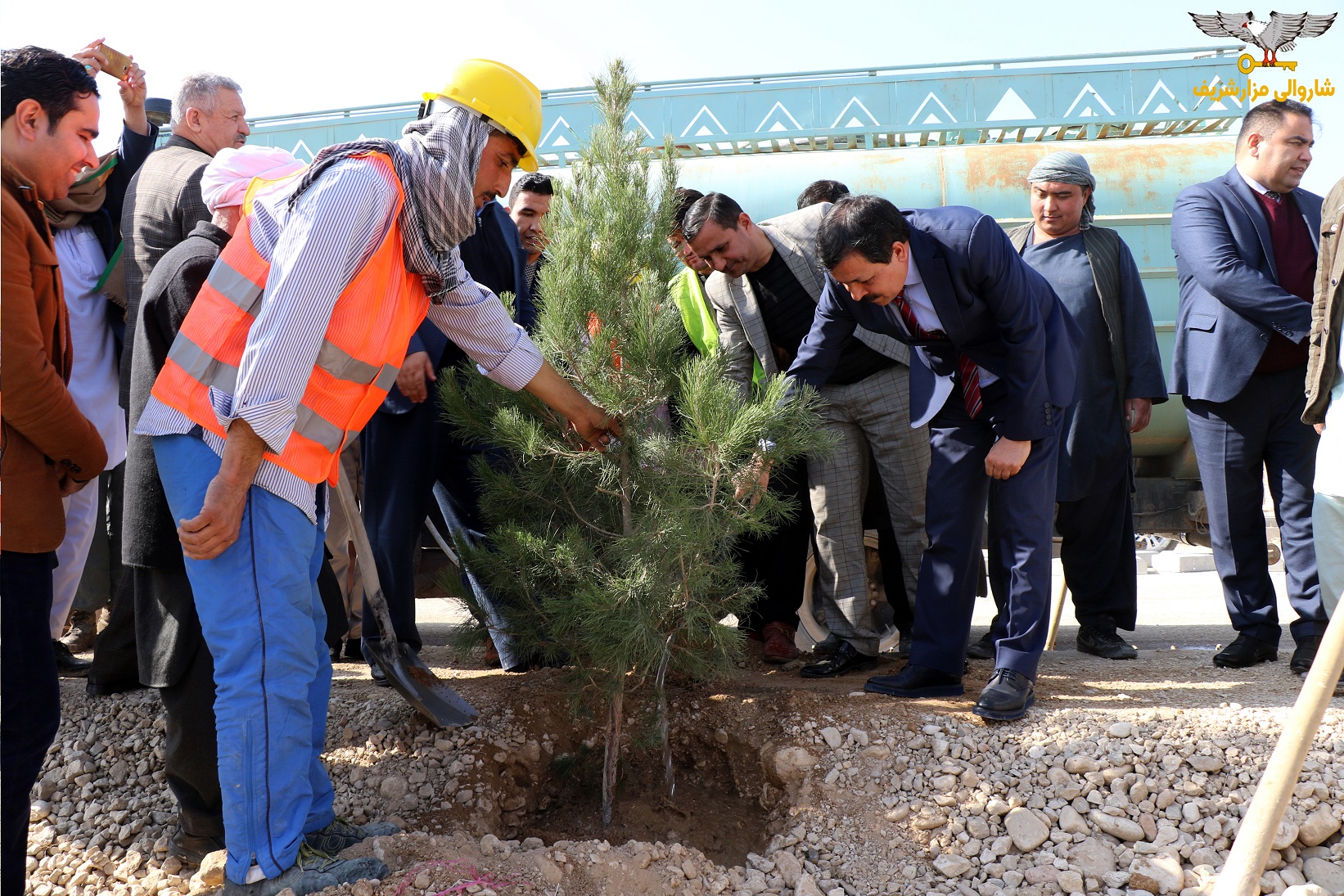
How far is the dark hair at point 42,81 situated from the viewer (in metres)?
1.95

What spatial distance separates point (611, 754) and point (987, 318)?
1.70 meters

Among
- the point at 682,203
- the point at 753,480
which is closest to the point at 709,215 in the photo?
the point at 682,203

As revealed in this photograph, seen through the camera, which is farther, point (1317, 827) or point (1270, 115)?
point (1270, 115)

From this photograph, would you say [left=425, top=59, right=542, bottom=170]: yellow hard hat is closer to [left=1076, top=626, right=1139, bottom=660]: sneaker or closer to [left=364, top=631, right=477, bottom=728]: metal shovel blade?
[left=364, top=631, right=477, bottom=728]: metal shovel blade

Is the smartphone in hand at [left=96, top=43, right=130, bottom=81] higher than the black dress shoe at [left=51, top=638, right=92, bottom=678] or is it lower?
higher

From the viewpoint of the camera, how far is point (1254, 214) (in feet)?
11.6

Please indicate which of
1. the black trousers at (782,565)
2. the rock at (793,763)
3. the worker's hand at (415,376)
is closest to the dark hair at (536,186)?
the worker's hand at (415,376)

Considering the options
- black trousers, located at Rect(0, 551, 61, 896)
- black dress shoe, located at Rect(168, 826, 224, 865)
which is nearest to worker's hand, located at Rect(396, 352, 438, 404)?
black trousers, located at Rect(0, 551, 61, 896)

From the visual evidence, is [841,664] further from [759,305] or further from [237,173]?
[237,173]

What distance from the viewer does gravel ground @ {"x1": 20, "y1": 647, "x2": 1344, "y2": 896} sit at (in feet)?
7.59

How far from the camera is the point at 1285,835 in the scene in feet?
7.57

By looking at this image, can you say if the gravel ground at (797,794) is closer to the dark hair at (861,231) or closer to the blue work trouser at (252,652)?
the blue work trouser at (252,652)

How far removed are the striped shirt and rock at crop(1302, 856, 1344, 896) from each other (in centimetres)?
247

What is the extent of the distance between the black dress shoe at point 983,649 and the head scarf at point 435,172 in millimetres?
2758
